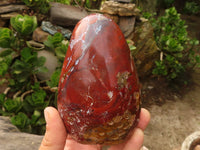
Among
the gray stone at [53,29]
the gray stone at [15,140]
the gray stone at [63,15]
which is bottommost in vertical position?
the gray stone at [15,140]

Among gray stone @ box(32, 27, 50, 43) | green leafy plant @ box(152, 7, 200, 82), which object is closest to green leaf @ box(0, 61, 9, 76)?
gray stone @ box(32, 27, 50, 43)

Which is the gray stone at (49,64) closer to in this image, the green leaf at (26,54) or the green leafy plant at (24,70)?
the green leafy plant at (24,70)

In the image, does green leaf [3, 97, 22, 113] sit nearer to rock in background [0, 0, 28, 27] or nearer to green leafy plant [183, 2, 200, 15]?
rock in background [0, 0, 28, 27]

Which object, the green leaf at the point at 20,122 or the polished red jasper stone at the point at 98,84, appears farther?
the green leaf at the point at 20,122

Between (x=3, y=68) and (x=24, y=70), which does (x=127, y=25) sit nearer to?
(x=24, y=70)

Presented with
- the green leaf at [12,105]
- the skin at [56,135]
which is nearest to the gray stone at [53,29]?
the green leaf at [12,105]

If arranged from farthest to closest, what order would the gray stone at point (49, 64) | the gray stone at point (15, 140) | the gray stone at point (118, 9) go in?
the gray stone at point (118, 9)
the gray stone at point (49, 64)
the gray stone at point (15, 140)

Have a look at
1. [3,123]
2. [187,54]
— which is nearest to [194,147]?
[3,123]

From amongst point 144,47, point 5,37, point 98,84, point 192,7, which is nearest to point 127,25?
point 144,47
